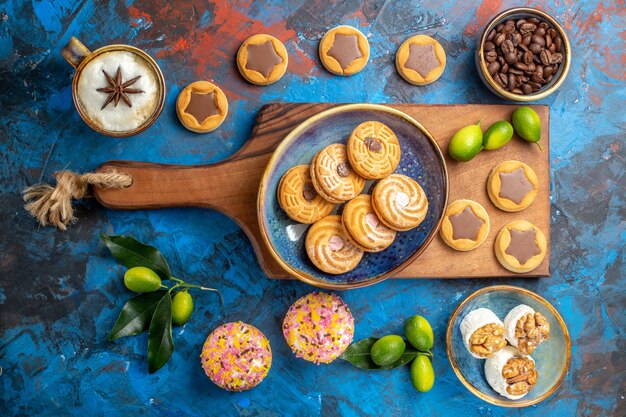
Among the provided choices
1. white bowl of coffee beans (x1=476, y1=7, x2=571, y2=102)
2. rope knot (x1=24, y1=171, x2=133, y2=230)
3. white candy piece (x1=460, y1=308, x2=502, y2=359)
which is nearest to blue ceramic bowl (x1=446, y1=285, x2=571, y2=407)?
white candy piece (x1=460, y1=308, x2=502, y2=359)

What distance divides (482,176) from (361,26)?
813 millimetres

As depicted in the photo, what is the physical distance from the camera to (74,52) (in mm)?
2260

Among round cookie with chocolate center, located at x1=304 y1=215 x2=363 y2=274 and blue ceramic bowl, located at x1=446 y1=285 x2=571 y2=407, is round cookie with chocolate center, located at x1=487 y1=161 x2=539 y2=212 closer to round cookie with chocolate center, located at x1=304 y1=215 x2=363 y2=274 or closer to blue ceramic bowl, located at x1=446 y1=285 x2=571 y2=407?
blue ceramic bowl, located at x1=446 y1=285 x2=571 y2=407

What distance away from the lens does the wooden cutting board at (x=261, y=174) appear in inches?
93.6

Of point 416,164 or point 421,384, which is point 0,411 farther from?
point 416,164

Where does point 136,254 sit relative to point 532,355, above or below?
above

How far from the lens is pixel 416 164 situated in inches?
89.0

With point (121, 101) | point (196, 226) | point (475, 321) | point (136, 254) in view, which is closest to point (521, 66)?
point (475, 321)

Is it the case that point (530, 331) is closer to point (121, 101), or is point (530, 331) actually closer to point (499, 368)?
point (499, 368)

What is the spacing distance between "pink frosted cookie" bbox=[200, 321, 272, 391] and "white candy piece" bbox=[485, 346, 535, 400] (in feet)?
2.97

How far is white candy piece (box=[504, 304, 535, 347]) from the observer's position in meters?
2.43

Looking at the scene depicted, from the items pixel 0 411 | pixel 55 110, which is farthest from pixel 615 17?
pixel 0 411

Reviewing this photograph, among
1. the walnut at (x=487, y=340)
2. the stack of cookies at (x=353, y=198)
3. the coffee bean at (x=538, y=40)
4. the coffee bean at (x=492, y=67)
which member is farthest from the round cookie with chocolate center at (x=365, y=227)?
the coffee bean at (x=538, y=40)

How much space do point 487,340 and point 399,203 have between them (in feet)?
2.31
